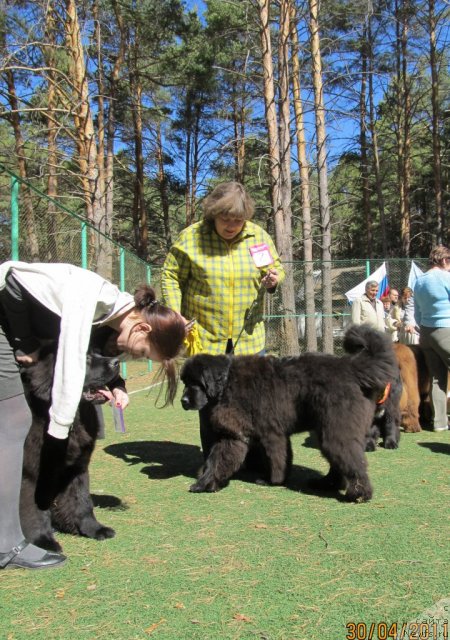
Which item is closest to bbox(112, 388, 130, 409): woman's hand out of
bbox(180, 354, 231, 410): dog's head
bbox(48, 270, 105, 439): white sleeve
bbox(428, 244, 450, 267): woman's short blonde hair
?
bbox(48, 270, 105, 439): white sleeve

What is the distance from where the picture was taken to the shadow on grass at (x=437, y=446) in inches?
214

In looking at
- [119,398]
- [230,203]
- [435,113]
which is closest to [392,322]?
[230,203]

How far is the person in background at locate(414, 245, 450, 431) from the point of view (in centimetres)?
614

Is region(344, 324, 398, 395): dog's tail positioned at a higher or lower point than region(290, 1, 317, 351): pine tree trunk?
lower

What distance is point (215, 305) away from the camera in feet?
14.4

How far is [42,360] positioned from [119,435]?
3.68 meters

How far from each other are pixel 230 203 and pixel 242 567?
7.97 ft

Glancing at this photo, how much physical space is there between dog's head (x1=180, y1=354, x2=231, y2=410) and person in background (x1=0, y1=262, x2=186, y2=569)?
121 cm

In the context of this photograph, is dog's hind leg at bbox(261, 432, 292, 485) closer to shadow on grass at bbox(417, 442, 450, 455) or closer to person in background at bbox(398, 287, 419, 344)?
shadow on grass at bbox(417, 442, 450, 455)

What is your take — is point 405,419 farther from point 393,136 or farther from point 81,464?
point 393,136

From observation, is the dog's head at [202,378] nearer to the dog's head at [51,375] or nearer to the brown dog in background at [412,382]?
the dog's head at [51,375]

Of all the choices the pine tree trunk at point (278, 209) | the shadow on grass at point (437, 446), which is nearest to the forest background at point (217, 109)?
the pine tree trunk at point (278, 209)

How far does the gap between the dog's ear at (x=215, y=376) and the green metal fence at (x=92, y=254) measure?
7.76 feet

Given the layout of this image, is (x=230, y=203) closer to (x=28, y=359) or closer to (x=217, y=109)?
(x=28, y=359)
